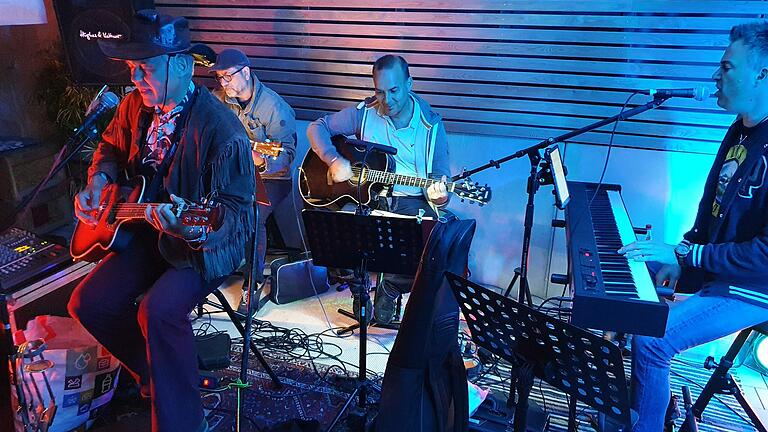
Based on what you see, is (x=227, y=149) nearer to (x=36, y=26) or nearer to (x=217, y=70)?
(x=217, y=70)

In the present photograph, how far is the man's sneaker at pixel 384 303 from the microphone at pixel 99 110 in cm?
194

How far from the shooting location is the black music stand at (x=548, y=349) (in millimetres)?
1723

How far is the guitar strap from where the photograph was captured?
2.50 meters

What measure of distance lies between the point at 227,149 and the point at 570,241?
1629 mm

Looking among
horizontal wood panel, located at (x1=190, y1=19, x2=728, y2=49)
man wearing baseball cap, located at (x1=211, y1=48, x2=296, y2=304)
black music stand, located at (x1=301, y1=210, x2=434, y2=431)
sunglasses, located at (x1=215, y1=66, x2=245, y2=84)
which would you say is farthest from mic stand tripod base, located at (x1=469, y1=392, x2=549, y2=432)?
sunglasses, located at (x1=215, y1=66, x2=245, y2=84)

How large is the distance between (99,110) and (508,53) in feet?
8.42

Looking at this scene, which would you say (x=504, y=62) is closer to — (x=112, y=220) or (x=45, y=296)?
(x=112, y=220)

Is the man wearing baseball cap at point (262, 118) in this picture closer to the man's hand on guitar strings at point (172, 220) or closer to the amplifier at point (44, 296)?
the amplifier at point (44, 296)

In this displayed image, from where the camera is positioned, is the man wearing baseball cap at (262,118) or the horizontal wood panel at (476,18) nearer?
the horizontal wood panel at (476,18)

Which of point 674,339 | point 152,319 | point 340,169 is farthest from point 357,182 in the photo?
point 674,339

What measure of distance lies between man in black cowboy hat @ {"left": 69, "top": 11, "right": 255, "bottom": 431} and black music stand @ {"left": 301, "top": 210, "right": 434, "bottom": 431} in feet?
1.07

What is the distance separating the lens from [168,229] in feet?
7.44

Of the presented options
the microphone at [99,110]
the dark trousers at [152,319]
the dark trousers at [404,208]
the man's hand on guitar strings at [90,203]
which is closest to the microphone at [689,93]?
the dark trousers at [404,208]

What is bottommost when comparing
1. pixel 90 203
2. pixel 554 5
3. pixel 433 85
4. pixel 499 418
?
pixel 499 418
